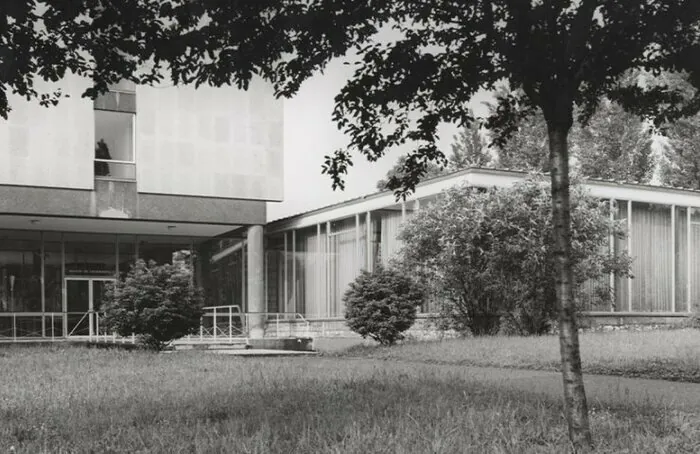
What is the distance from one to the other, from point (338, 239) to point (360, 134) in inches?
742

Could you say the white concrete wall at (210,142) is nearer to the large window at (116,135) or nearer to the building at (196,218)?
the building at (196,218)

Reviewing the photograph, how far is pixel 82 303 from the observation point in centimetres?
2700

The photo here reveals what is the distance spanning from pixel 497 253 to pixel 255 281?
10711 millimetres

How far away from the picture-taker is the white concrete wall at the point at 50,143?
75.6 feet

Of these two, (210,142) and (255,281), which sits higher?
(210,142)

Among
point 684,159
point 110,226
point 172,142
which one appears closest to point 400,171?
point 172,142

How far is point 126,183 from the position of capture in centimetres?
2475

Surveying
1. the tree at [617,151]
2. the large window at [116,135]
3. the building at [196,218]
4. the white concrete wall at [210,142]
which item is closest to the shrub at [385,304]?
the building at [196,218]

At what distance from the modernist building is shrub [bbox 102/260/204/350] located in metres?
6.59

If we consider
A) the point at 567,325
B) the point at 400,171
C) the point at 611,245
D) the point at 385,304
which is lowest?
the point at 385,304

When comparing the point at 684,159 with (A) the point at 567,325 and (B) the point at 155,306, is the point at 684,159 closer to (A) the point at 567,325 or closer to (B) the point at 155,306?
(B) the point at 155,306

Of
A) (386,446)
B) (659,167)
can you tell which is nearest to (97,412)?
(386,446)

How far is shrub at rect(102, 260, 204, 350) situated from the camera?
17875 millimetres

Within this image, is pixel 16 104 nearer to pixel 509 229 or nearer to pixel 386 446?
pixel 509 229
